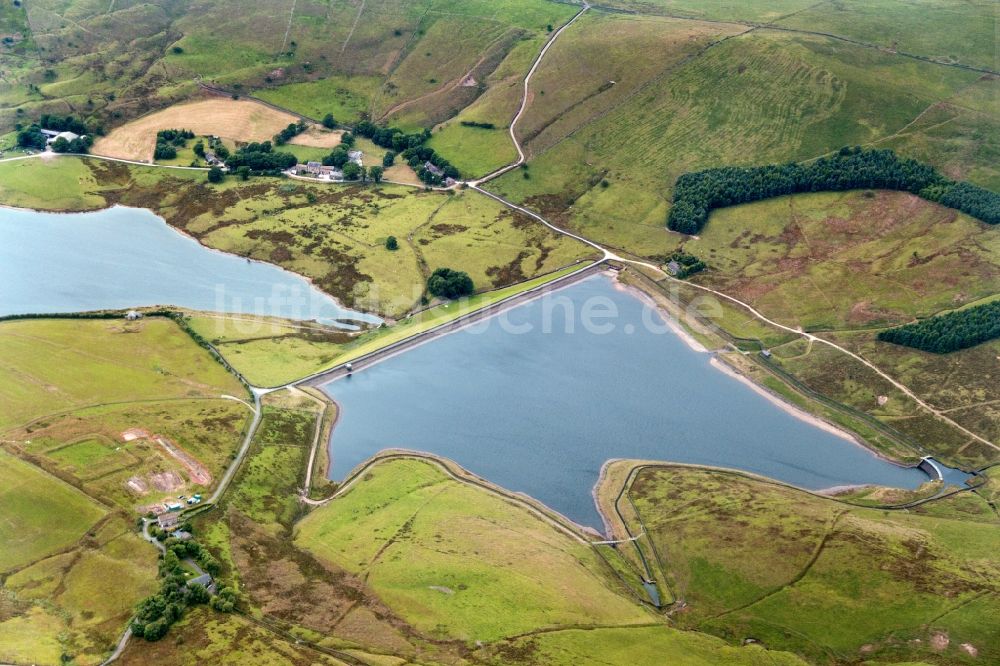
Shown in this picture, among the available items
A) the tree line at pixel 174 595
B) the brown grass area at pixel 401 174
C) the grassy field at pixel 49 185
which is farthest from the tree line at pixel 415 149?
the tree line at pixel 174 595

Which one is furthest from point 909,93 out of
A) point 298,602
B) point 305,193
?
point 298,602

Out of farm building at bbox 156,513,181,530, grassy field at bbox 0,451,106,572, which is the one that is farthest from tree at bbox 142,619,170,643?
grassy field at bbox 0,451,106,572

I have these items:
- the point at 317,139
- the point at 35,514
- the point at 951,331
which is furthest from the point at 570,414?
the point at 317,139

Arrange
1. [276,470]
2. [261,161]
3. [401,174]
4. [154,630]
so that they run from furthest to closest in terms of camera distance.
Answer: [401,174] → [261,161] → [276,470] → [154,630]

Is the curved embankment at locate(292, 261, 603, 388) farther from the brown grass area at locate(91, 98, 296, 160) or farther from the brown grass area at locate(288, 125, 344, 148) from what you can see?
the brown grass area at locate(91, 98, 296, 160)

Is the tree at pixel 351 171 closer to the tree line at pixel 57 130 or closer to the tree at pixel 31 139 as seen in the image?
the tree line at pixel 57 130

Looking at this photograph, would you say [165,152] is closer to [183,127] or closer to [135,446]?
[183,127]
